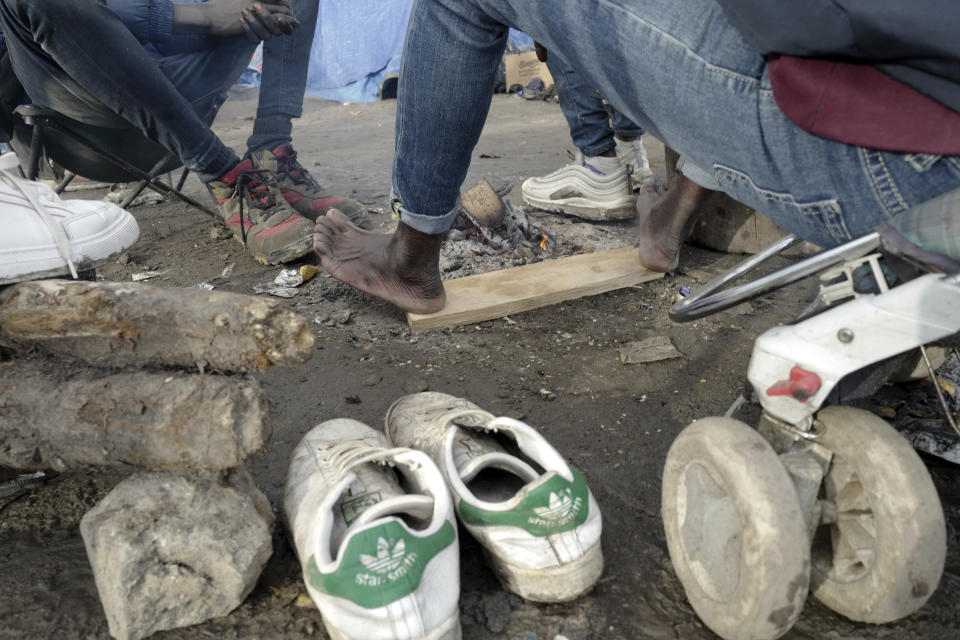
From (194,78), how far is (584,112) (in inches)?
83.9

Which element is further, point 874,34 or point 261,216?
point 261,216

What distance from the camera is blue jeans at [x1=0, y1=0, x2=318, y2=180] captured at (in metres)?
2.89

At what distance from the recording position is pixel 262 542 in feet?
4.46

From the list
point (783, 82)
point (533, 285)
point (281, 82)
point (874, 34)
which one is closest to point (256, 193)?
point (281, 82)

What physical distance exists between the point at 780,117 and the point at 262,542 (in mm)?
1275

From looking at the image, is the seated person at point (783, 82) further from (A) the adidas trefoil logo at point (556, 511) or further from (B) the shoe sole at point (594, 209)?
(B) the shoe sole at point (594, 209)

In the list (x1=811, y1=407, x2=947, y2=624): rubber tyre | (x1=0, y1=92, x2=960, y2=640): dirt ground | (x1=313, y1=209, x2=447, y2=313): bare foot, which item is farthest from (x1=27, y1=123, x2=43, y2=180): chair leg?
(x1=811, y1=407, x2=947, y2=624): rubber tyre

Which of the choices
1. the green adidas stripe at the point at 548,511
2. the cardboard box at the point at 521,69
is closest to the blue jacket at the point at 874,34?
the green adidas stripe at the point at 548,511

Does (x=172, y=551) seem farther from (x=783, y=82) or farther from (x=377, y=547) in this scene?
(x=783, y=82)

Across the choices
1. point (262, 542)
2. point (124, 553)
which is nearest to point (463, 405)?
point (262, 542)

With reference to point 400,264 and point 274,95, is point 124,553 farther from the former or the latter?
point 274,95

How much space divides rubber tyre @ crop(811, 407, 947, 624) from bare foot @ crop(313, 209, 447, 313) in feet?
4.87

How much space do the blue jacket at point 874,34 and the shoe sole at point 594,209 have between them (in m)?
2.47

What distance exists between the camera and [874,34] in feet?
3.13
